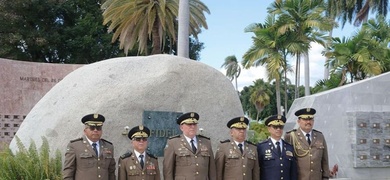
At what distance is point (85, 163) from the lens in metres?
5.18

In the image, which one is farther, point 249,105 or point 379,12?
point 249,105

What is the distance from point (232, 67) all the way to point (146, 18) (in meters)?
37.1

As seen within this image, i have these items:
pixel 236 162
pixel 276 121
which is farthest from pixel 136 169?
pixel 276 121

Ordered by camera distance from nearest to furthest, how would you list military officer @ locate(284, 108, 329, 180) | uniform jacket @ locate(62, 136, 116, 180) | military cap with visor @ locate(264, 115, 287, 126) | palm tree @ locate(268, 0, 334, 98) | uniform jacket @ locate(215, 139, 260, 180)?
uniform jacket @ locate(62, 136, 116, 180) < uniform jacket @ locate(215, 139, 260, 180) < military cap with visor @ locate(264, 115, 287, 126) < military officer @ locate(284, 108, 329, 180) < palm tree @ locate(268, 0, 334, 98)

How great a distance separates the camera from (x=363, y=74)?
19.0m

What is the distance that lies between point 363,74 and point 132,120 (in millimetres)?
14412

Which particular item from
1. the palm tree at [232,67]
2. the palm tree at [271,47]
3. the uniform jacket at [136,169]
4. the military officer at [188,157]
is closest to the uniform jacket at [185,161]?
the military officer at [188,157]

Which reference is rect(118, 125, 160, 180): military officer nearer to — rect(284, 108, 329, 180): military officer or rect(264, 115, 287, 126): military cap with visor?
rect(264, 115, 287, 126): military cap with visor

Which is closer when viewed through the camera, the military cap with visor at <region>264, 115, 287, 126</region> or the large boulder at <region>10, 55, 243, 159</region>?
the military cap with visor at <region>264, 115, 287, 126</region>

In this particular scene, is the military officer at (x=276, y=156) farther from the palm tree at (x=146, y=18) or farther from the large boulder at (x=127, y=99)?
the palm tree at (x=146, y=18)

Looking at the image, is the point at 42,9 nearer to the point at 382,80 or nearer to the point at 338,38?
the point at 338,38

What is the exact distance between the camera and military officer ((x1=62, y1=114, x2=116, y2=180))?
17.0ft

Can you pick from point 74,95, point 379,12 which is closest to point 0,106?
point 74,95

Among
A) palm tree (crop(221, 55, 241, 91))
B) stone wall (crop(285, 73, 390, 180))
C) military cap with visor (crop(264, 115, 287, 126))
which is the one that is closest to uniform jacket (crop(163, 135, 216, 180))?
military cap with visor (crop(264, 115, 287, 126))
